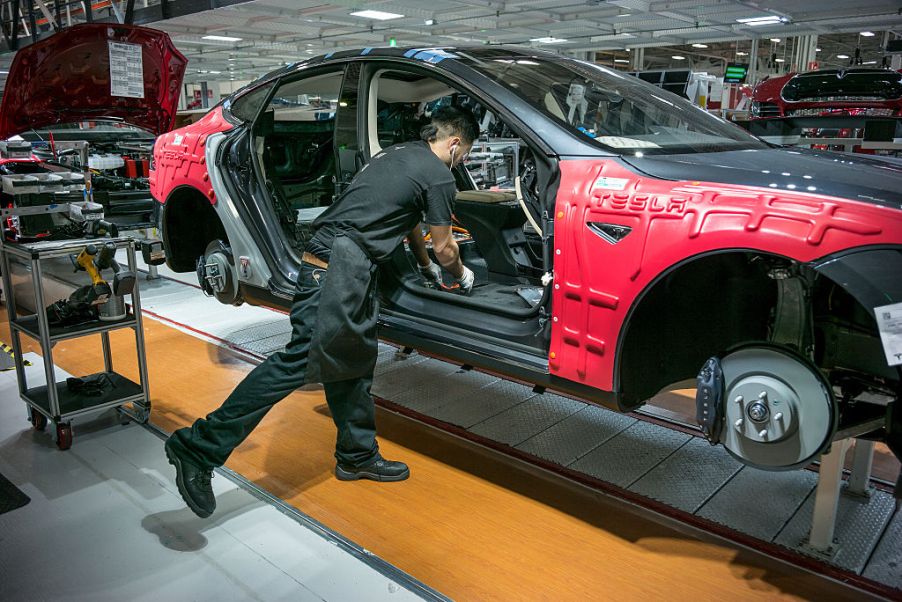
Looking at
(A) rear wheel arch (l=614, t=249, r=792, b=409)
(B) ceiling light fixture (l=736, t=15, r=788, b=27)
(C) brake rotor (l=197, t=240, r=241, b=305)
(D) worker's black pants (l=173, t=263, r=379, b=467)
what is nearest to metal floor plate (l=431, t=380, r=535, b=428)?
Answer: (D) worker's black pants (l=173, t=263, r=379, b=467)

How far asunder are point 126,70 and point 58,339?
2.04m

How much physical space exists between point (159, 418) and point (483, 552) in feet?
6.40

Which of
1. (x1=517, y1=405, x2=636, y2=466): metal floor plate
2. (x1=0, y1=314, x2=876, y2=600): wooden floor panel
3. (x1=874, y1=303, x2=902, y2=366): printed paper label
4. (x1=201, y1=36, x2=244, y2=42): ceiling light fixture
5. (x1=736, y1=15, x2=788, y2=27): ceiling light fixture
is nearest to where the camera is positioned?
(x1=874, y1=303, x2=902, y2=366): printed paper label

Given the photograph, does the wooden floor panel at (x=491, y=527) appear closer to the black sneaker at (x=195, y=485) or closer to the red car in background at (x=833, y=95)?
the black sneaker at (x=195, y=485)

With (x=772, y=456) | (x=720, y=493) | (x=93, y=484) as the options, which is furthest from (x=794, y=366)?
(x=93, y=484)

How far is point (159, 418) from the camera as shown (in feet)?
11.5

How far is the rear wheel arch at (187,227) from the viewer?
4.22 meters

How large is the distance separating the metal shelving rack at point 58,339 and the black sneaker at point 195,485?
895 millimetres

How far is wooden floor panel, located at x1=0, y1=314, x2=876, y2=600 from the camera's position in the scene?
2217mm

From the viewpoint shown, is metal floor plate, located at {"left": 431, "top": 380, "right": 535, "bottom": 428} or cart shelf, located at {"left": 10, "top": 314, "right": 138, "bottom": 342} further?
metal floor plate, located at {"left": 431, "top": 380, "right": 535, "bottom": 428}

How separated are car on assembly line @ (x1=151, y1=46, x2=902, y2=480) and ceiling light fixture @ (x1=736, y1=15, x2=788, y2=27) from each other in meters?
8.41

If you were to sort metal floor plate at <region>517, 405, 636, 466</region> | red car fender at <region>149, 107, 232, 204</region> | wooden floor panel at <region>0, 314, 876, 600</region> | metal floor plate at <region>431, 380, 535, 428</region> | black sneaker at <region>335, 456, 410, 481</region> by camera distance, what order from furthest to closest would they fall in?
red car fender at <region>149, 107, 232, 204</region>, metal floor plate at <region>431, 380, 535, 428</region>, metal floor plate at <region>517, 405, 636, 466</region>, black sneaker at <region>335, 456, 410, 481</region>, wooden floor panel at <region>0, 314, 876, 600</region>

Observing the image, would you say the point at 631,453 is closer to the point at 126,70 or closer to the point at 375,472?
the point at 375,472

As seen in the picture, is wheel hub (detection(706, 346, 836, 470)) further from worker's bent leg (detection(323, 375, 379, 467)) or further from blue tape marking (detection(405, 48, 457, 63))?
blue tape marking (detection(405, 48, 457, 63))
